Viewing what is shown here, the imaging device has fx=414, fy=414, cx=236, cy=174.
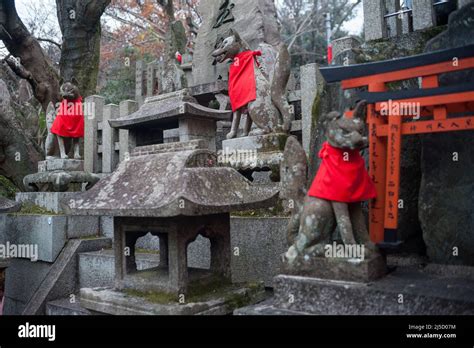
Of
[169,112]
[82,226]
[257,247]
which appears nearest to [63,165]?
[82,226]

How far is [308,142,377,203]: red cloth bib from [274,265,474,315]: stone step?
0.73 m

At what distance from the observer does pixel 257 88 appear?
611 cm

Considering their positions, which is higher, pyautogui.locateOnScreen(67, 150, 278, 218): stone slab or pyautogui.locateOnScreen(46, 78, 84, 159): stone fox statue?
pyautogui.locateOnScreen(46, 78, 84, 159): stone fox statue

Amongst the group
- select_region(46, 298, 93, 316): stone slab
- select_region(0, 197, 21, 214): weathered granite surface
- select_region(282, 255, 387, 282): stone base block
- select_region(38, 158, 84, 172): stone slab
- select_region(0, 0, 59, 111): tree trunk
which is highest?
select_region(0, 0, 59, 111): tree trunk

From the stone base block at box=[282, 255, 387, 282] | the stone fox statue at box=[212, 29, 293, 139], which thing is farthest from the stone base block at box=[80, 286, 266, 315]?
the stone fox statue at box=[212, 29, 293, 139]

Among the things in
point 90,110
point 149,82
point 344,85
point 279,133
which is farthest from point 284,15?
point 344,85

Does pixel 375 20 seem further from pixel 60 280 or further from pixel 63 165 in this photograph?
pixel 60 280

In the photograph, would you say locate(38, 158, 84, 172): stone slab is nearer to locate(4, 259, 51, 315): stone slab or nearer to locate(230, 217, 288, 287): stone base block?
locate(4, 259, 51, 315): stone slab

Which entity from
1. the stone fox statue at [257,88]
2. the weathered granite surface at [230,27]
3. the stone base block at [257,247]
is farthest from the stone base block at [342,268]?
the weathered granite surface at [230,27]

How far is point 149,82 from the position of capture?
1511 cm

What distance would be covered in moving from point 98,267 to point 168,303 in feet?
10.3

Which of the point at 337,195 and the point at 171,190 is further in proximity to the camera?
the point at 171,190

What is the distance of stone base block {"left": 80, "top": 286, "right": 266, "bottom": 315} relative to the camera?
12.7ft

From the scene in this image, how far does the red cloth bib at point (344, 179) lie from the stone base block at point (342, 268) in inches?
20.7
